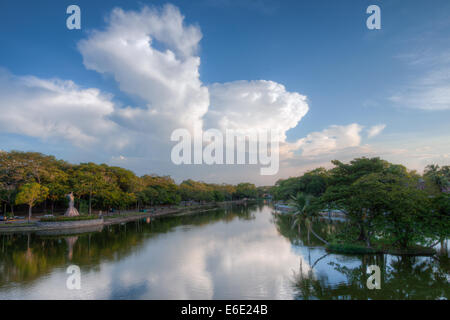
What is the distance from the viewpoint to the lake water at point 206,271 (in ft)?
41.8

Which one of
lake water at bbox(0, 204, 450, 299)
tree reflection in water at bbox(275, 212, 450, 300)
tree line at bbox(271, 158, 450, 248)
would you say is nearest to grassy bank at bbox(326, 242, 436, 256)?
tree line at bbox(271, 158, 450, 248)

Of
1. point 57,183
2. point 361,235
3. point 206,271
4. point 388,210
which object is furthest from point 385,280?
point 57,183

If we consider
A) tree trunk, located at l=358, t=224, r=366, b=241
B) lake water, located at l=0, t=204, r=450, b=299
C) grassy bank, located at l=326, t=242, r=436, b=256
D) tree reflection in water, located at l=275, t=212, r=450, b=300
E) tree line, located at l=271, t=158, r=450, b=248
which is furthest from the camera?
tree trunk, located at l=358, t=224, r=366, b=241

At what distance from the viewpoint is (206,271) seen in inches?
660

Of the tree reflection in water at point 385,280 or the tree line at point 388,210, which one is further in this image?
the tree line at point 388,210

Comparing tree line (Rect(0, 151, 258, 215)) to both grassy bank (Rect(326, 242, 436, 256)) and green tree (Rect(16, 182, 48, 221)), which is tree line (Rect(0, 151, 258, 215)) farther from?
grassy bank (Rect(326, 242, 436, 256))

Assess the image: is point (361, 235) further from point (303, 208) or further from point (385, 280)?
point (385, 280)

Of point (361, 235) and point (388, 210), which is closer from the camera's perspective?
point (388, 210)

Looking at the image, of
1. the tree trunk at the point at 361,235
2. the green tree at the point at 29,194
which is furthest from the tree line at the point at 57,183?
the tree trunk at the point at 361,235

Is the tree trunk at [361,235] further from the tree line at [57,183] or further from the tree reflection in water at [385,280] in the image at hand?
the tree line at [57,183]

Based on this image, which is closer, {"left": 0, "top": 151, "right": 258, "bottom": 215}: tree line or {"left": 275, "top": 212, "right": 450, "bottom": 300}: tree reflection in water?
{"left": 275, "top": 212, "right": 450, "bottom": 300}: tree reflection in water

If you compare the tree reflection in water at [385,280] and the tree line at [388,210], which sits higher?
the tree line at [388,210]

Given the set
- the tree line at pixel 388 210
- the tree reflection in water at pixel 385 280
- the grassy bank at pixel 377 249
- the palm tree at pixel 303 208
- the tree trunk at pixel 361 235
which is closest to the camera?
the tree reflection in water at pixel 385 280

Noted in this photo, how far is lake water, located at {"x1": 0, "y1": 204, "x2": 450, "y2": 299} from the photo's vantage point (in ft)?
41.8
